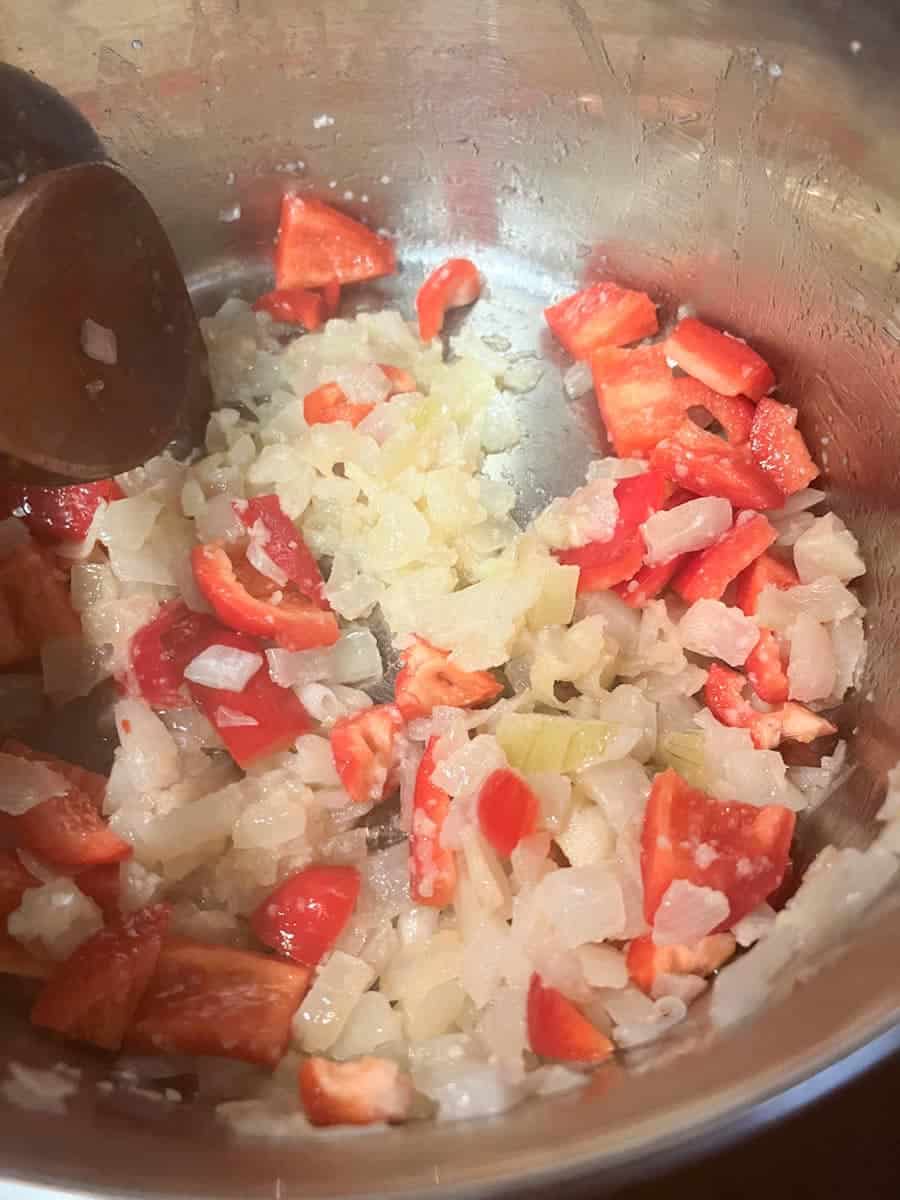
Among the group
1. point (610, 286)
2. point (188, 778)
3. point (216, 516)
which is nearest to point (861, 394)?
point (610, 286)

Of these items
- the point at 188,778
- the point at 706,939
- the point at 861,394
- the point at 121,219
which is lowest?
the point at 188,778

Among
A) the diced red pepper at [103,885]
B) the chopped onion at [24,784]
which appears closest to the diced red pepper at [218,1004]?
the diced red pepper at [103,885]

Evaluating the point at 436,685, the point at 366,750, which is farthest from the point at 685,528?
the point at 366,750

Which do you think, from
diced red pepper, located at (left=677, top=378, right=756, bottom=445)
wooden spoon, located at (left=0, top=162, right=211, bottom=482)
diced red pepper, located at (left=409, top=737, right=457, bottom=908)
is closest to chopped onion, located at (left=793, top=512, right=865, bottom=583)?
diced red pepper, located at (left=677, top=378, right=756, bottom=445)

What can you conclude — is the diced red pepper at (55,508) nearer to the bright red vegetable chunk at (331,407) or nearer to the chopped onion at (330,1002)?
the bright red vegetable chunk at (331,407)

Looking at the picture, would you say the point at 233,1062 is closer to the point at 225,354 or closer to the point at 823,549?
the point at 823,549

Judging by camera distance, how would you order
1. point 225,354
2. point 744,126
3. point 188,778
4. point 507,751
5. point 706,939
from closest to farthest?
point 706,939 < point 507,751 < point 188,778 < point 744,126 < point 225,354

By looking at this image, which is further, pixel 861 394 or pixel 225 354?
pixel 225 354
